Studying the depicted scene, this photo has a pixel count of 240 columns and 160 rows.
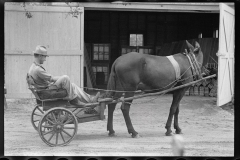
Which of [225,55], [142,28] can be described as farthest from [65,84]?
[142,28]

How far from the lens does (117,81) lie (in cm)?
799

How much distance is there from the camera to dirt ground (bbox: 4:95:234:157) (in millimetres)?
6598

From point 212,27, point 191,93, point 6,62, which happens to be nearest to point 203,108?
point 191,93

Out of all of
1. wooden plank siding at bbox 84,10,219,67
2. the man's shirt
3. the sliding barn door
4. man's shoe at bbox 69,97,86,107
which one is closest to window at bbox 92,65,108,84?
wooden plank siding at bbox 84,10,219,67

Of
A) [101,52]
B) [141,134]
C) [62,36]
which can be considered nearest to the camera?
[141,134]

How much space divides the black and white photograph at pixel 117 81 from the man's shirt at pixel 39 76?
2 centimetres

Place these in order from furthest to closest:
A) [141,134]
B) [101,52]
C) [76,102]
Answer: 1. [101,52]
2. [141,134]
3. [76,102]

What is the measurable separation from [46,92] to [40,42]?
5.26m

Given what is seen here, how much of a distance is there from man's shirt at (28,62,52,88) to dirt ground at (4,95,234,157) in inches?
43.7

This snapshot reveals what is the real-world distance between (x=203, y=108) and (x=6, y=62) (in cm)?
612

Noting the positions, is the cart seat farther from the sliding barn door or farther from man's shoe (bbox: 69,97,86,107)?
the sliding barn door

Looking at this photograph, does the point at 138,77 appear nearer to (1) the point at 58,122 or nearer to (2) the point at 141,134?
(2) the point at 141,134

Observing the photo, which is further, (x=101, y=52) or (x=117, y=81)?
(x=101, y=52)
